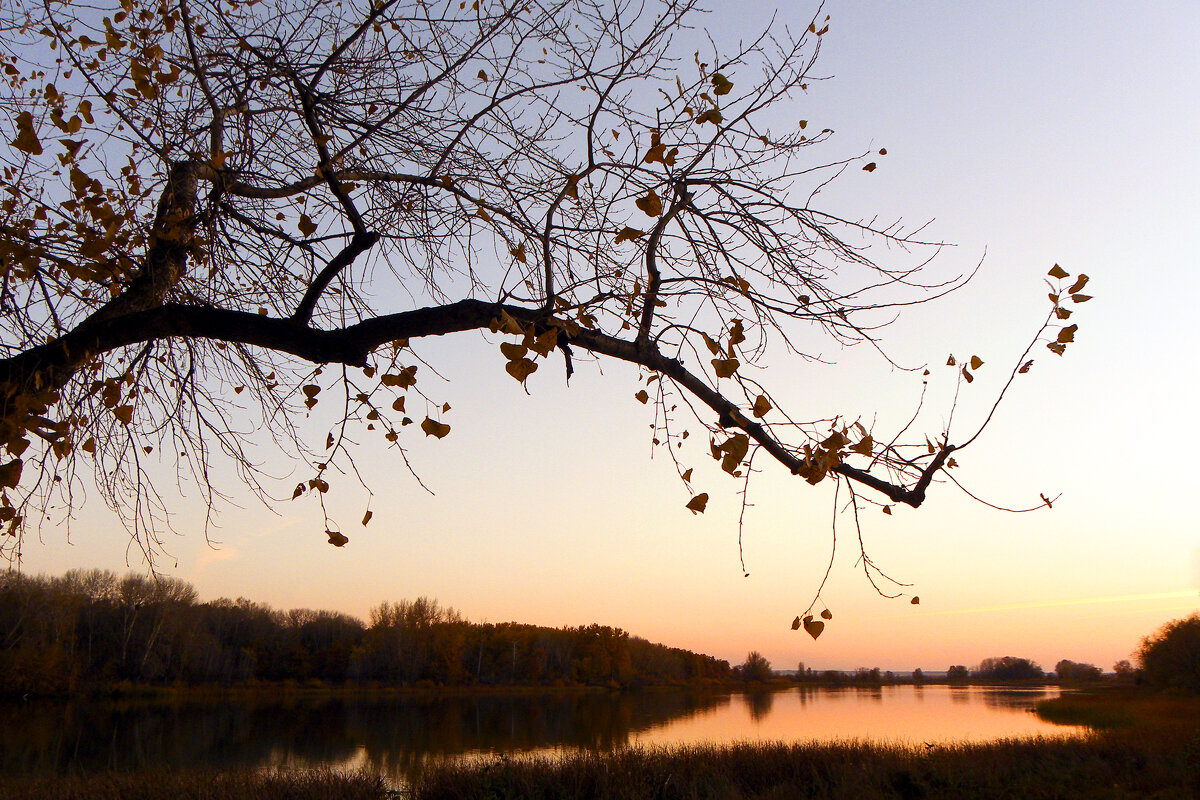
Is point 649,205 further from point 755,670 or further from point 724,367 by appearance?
point 755,670

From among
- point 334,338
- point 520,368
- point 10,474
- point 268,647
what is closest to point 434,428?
point 520,368

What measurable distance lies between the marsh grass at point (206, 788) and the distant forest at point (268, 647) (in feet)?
36.7

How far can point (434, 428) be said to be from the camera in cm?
238

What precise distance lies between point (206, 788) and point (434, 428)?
1110cm

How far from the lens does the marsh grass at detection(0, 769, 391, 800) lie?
33.8 ft

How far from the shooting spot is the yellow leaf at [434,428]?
2.34 meters

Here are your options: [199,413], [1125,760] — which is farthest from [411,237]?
[1125,760]

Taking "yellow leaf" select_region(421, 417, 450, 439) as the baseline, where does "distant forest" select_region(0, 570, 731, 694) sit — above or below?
below

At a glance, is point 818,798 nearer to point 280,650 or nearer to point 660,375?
point 660,375

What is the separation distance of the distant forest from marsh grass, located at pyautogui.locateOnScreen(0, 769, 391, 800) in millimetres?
11199

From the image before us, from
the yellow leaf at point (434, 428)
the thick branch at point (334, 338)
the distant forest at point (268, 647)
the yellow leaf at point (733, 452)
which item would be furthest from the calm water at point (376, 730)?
the yellow leaf at point (733, 452)

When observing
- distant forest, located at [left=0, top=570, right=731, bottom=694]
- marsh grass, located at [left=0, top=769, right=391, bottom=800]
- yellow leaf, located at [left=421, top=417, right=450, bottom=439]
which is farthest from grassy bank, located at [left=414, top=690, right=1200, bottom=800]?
distant forest, located at [left=0, top=570, right=731, bottom=694]

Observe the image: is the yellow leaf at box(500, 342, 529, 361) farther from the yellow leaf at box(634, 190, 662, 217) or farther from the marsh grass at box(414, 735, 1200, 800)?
the marsh grass at box(414, 735, 1200, 800)

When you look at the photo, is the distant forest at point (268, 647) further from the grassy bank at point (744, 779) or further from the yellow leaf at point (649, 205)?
the yellow leaf at point (649, 205)
